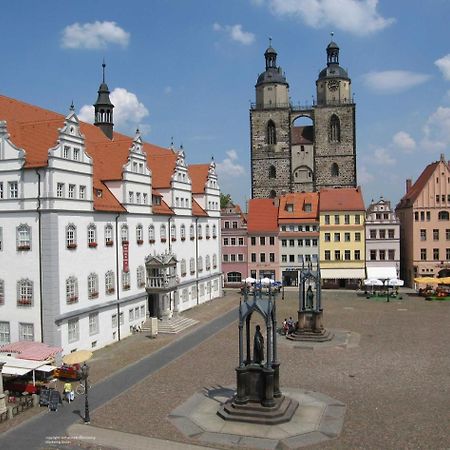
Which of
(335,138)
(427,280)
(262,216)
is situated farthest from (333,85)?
(427,280)

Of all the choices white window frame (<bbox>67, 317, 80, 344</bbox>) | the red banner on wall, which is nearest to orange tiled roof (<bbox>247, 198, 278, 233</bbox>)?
the red banner on wall

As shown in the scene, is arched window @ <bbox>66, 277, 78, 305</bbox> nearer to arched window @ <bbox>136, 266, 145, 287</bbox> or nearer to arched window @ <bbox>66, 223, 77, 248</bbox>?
arched window @ <bbox>66, 223, 77, 248</bbox>

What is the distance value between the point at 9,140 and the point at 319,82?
63662 millimetres

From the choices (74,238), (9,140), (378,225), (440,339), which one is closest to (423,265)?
(378,225)

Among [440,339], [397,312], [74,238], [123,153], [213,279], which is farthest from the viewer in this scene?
[213,279]

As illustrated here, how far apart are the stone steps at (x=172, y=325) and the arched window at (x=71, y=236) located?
33.3 ft

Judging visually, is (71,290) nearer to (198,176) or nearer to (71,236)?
Result: (71,236)

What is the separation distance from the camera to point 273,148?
8475 cm

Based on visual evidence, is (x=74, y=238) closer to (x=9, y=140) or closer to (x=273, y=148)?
(x=9, y=140)

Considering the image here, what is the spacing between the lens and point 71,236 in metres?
31.7

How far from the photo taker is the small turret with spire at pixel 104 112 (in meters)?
49.8

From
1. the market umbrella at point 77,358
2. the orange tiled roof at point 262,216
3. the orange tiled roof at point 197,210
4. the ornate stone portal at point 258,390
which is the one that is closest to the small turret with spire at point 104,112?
the orange tiled roof at point 197,210

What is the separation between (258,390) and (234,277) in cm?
4552

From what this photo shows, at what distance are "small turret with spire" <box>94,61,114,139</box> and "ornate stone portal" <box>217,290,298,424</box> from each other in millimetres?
31503
